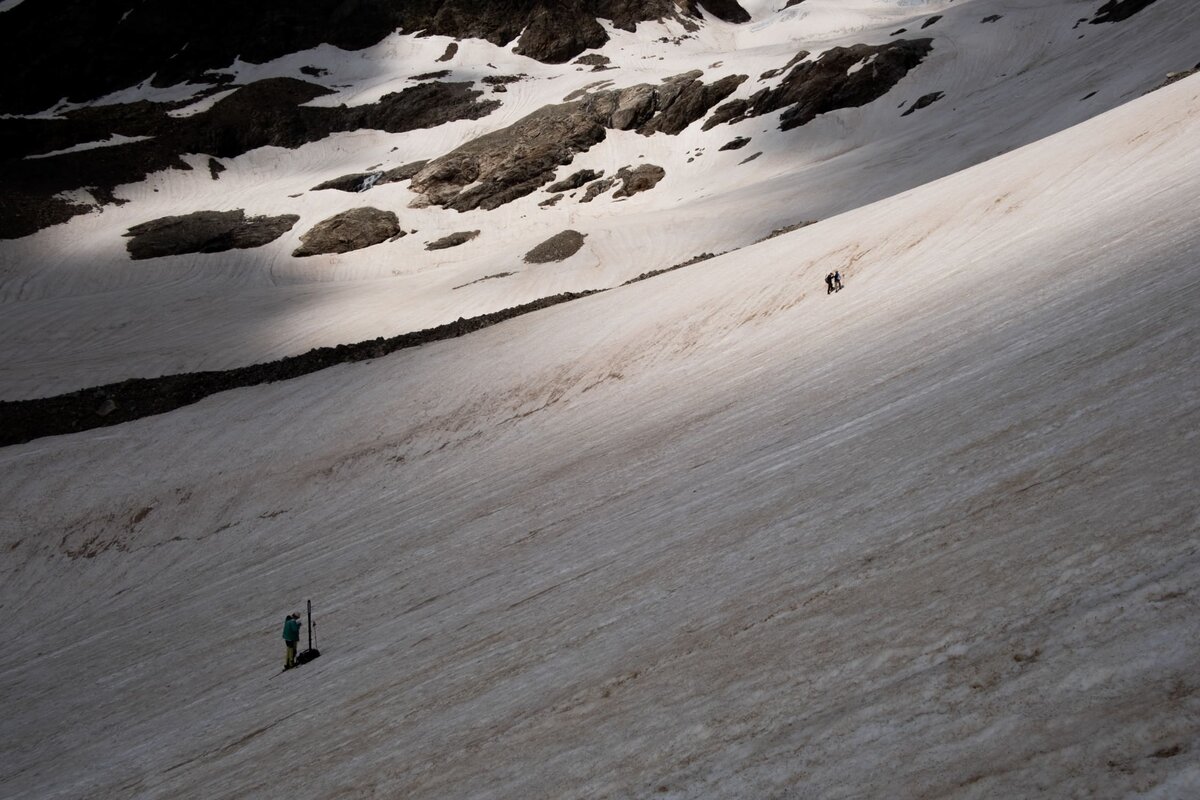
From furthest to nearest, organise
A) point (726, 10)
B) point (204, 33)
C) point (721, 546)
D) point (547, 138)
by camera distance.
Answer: point (726, 10) → point (204, 33) → point (547, 138) → point (721, 546)

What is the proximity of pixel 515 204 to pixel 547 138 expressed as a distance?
774cm

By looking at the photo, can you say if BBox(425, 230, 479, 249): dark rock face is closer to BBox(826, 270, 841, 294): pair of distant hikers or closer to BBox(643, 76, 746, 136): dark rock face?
BBox(643, 76, 746, 136): dark rock face

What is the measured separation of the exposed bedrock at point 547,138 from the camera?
6081cm

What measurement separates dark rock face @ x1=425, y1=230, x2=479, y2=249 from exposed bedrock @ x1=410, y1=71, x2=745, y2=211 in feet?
13.9

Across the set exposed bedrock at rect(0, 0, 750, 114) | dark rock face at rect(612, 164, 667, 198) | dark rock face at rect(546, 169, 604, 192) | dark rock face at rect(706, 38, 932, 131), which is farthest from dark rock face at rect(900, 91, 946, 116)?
exposed bedrock at rect(0, 0, 750, 114)

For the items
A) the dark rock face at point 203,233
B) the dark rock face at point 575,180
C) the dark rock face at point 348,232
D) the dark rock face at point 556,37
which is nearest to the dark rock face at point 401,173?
the dark rock face at point 348,232

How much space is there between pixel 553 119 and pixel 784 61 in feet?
64.9

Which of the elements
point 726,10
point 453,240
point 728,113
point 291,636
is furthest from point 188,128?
point 291,636

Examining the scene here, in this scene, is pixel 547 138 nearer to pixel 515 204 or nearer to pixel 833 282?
pixel 515 204

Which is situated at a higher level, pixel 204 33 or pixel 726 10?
pixel 204 33

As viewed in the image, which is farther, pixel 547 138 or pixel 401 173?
pixel 401 173

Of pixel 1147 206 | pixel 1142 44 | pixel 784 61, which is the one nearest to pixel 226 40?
pixel 784 61

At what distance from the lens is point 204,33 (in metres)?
90.9

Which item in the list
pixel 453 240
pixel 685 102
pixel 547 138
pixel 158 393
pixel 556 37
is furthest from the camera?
pixel 556 37
